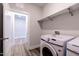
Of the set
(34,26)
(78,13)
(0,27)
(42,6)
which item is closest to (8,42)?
(0,27)

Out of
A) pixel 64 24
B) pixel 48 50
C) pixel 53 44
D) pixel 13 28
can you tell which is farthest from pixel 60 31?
pixel 13 28

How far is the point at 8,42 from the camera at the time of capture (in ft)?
3.35

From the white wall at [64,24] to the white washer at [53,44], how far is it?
8cm

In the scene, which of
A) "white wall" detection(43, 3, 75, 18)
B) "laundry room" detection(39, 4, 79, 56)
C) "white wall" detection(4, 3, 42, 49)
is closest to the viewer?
"laundry room" detection(39, 4, 79, 56)

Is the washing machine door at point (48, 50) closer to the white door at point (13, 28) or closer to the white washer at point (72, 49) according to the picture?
the white washer at point (72, 49)

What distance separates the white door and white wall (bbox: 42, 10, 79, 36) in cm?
31

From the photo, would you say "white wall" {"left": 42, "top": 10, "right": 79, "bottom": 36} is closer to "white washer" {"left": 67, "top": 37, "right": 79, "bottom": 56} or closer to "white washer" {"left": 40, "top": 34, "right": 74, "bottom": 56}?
"white washer" {"left": 40, "top": 34, "right": 74, "bottom": 56}

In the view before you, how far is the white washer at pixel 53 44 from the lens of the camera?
0.81 meters

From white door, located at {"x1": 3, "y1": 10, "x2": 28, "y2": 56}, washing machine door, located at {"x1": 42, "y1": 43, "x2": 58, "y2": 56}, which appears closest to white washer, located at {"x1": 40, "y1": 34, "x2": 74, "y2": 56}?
washing machine door, located at {"x1": 42, "y1": 43, "x2": 58, "y2": 56}

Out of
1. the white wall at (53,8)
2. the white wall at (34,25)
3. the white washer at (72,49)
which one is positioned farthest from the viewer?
the white wall at (34,25)

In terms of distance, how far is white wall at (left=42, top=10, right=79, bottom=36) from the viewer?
0.87m

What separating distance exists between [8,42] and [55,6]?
89 centimetres

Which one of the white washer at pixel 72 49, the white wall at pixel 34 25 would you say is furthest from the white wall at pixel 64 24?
the white washer at pixel 72 49

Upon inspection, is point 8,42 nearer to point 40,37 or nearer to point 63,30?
point 40,37
